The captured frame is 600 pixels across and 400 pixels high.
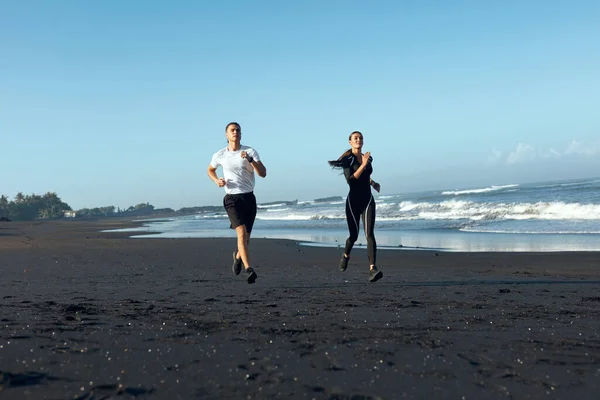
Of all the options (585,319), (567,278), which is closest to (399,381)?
(585,319)

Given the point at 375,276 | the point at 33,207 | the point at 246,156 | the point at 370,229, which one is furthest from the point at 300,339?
the point at 33,207

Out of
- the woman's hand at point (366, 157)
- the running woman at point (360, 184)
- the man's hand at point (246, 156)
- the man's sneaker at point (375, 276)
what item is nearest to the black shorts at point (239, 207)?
the man's hand at point (246, 156)

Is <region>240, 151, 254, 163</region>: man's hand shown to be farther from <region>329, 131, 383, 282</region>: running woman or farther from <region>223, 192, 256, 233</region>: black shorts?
<region>329, 131, 383, 282</region>: running woman

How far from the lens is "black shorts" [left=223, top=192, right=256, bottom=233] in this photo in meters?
6.55

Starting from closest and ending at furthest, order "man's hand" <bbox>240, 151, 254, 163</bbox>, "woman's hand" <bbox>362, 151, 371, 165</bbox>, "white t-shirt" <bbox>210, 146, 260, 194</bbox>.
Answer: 1. "man's hand" <bbox>240, 151, 254, 163</bbox>
2. "white t-shirt" <bbox>210, 146, 260, 194</bbox>
3. "woman's hand" <bbox>362, 151, 371, 165</bbox>

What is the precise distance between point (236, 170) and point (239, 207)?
462 mm

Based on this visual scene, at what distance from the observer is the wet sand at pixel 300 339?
97.1 inches

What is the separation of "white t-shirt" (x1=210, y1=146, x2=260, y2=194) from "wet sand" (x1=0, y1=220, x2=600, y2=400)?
1224 millimetres

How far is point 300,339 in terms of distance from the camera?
332 cm

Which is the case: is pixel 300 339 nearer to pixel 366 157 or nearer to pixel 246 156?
pixel 246 156

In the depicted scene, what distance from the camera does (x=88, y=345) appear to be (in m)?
3.16

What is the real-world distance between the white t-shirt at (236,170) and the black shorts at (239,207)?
2.6 inches

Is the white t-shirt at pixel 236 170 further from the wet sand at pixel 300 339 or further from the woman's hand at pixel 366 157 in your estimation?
the woman's hand at pixel 366 157

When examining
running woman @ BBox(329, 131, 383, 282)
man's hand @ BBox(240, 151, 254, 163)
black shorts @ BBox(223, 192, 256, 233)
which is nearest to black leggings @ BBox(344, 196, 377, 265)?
running woman @ BBox(329, 131, 383, 282)
